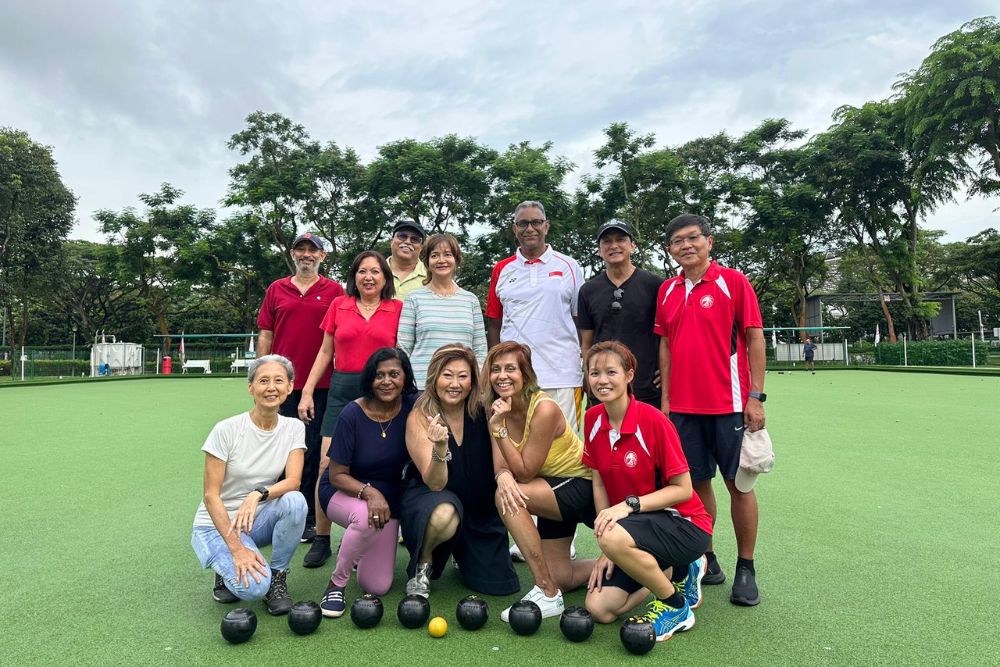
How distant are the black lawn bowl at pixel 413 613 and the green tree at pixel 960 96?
2710cm

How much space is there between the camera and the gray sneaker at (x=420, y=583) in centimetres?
327

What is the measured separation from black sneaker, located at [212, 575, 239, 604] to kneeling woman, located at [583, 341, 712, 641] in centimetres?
183

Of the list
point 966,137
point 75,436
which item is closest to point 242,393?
point 75,436

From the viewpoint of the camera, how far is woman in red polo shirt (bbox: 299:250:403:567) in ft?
13.7

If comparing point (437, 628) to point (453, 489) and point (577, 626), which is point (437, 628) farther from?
point (453, 489)

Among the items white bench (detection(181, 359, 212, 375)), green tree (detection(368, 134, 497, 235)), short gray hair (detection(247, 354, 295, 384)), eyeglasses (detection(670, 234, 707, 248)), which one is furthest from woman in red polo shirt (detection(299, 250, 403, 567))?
white bench (detection(181, 359, 212, 375))

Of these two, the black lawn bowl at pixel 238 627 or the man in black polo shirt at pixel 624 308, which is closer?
the black lawn bowl at pixel 238 627

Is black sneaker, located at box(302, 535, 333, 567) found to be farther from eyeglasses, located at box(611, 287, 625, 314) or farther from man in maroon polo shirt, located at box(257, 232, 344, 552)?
eyeglasses, located at box(611, 287, 625, 314)

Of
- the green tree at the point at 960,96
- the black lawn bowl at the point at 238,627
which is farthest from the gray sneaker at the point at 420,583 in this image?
the green tree at the point at 960,96

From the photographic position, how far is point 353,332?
13.7 ft

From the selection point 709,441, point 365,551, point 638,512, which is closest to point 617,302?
point 709,441

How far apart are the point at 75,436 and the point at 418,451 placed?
8.00 meters

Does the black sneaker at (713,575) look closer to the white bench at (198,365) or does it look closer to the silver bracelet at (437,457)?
the silver bracelet at (437,457)

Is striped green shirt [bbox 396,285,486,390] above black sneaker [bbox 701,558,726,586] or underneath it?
above
